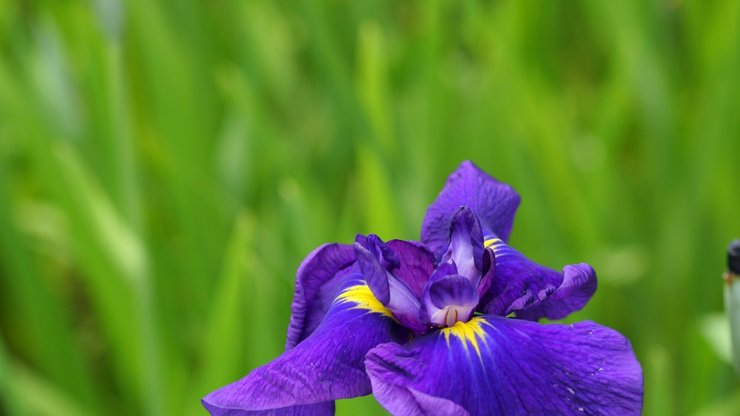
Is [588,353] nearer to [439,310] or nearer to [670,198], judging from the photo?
[439,310]

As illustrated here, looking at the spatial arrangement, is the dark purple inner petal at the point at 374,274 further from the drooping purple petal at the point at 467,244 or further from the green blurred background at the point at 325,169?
the green blurred background at the point at 325,169

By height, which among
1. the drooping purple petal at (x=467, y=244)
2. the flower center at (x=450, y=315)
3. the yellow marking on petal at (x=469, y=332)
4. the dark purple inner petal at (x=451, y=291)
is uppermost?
the drooping purple petal at (x=467, y=244)

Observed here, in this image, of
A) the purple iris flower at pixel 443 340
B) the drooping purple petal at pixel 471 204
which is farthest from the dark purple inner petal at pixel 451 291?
the drooping purple petal at pixel 471 204

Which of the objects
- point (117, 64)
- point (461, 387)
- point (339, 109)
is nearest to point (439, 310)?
point (461, 387)

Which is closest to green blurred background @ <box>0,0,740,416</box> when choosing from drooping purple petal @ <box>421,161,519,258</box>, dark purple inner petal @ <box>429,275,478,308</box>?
drooping purple petal @ <box>421,161,519,258</box>

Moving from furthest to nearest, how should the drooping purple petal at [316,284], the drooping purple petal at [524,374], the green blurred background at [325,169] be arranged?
the green blurred background at [325,169]
the drooping purple petal at [316,284]
the drooping purple petal at [524,374]

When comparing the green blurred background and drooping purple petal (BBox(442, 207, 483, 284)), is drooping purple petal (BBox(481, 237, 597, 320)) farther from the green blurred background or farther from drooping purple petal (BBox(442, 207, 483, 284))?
the green blurred background

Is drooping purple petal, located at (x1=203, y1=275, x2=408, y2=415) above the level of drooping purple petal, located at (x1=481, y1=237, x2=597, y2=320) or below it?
below

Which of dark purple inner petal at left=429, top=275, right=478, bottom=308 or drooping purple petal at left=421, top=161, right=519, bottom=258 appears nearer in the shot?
dark purple inner petal at left=429, top=275, right=478, bottom=308
